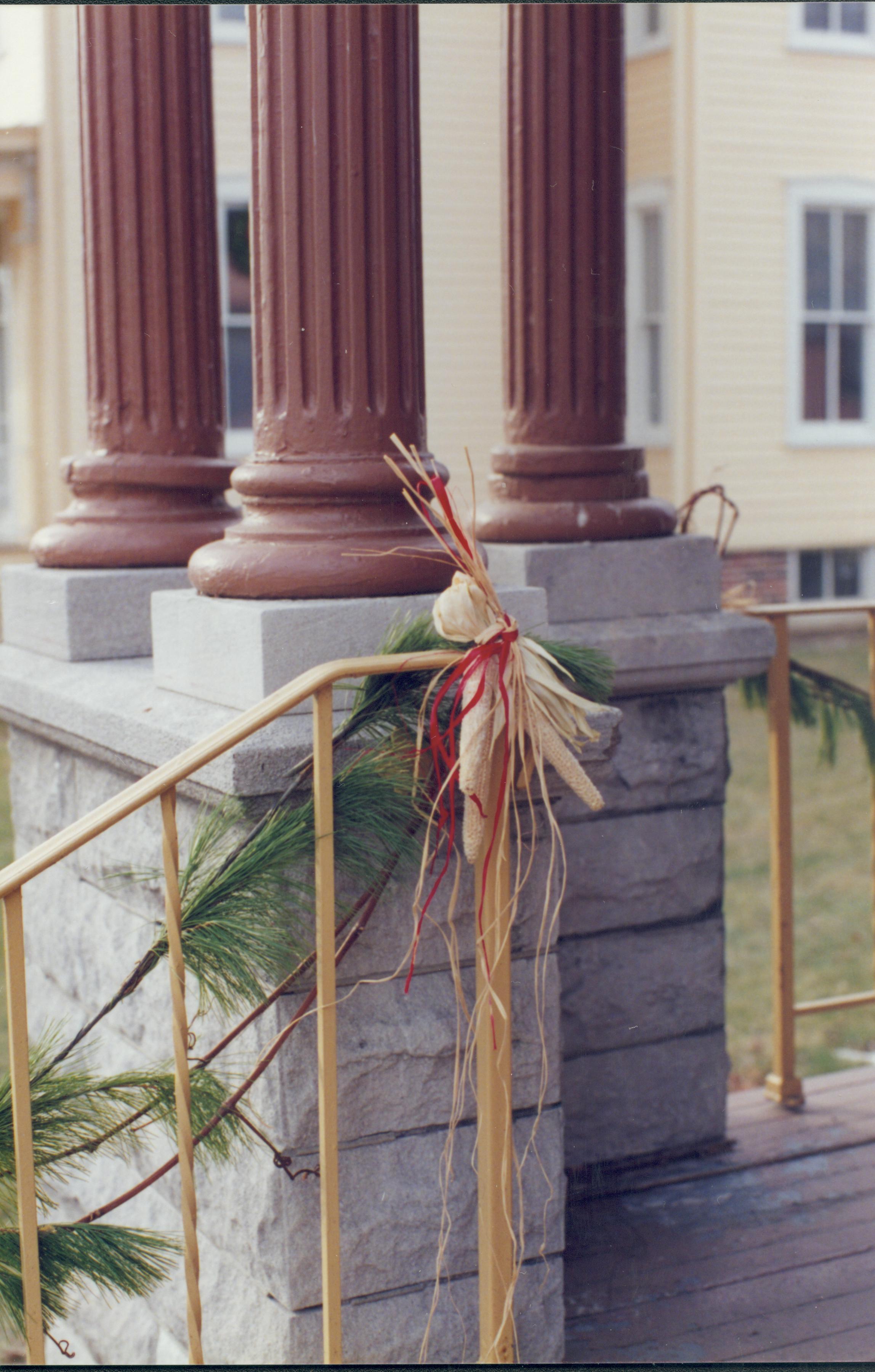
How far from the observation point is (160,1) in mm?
3000

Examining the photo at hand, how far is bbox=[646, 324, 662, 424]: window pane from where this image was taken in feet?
38.8

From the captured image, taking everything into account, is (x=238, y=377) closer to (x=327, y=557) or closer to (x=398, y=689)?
(x=327, y=557)

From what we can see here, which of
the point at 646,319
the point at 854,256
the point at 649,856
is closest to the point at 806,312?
the point at 854,256

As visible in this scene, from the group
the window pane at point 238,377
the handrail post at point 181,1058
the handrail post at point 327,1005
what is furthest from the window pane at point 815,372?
the handrail post at point 181,1058

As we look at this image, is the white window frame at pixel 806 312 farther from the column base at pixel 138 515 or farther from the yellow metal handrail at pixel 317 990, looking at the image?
the yellow metal handrail at pixel 317 990

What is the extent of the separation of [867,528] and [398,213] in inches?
408

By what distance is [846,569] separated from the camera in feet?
41.0

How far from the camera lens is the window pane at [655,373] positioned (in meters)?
11.8

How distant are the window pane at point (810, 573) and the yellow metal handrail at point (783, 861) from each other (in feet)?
28.3

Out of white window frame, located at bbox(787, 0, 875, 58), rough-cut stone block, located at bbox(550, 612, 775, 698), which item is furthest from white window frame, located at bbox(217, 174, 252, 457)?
rough-cut stone block, located at bbox(550, 612, 775, 698)

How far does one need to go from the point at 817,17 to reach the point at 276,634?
1121 cm

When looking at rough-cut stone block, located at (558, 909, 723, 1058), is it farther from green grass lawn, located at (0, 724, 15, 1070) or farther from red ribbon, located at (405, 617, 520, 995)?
green grass lawn, located at (0, 724, 15, 1070)

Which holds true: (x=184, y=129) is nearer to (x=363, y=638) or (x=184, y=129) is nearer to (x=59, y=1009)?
(x=363, y=638)

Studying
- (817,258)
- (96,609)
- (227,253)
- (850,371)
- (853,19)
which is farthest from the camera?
(850,371)
